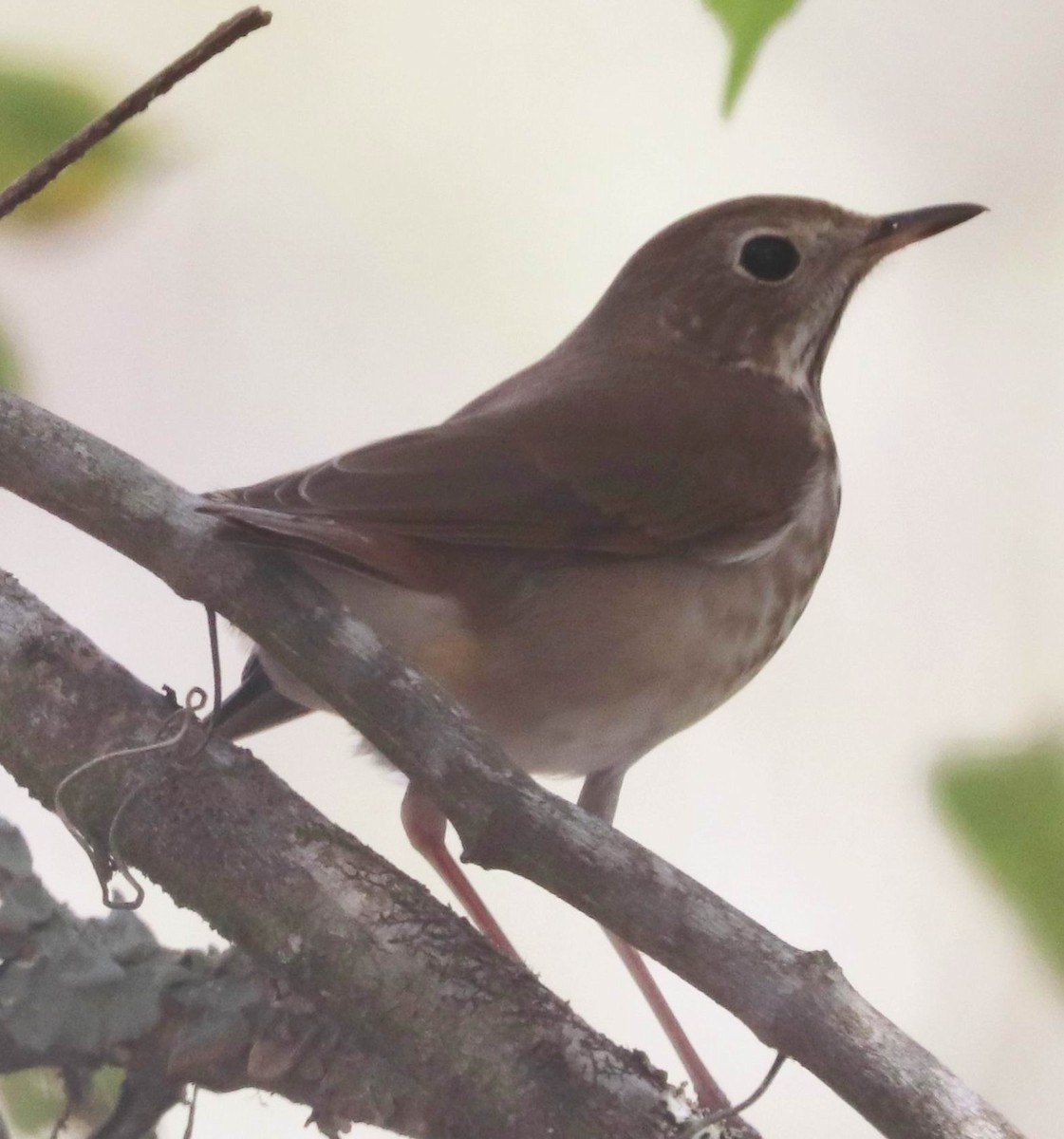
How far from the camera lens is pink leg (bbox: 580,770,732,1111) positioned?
1247mm

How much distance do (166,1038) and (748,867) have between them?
3.57 ft

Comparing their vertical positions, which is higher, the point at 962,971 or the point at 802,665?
the point at 802,665

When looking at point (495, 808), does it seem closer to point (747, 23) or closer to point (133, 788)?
point (133, 788)

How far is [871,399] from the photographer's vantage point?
6.57 ft

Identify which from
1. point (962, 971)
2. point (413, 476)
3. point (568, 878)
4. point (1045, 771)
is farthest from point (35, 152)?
point (962, 971)

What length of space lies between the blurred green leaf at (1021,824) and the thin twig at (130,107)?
0.95 m

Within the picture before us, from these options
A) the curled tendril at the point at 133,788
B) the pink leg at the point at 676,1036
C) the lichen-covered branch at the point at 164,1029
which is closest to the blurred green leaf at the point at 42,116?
the curled tendril at the point at 133,788

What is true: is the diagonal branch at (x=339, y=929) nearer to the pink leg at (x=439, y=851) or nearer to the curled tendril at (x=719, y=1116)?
the curled tendril at (x=719, y=1116)

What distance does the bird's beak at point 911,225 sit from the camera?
1.39 m

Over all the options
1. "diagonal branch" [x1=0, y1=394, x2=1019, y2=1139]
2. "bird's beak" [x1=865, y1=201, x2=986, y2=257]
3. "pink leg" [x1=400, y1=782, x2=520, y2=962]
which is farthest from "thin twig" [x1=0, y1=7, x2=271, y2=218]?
"bird's beak" [x1=865, y1=201, x2=986, y2=257]

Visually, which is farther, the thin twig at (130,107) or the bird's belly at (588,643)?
the bird's belly at (588,643)

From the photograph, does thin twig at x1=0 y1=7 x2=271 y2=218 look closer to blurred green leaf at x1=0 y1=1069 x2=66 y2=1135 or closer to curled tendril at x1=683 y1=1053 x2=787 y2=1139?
blurred green leaf at x1=0 y1=1069 x2=66 y2=1135

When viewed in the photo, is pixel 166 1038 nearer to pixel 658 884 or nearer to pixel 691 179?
pixel 658 884

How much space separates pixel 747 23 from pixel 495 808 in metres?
0.49
